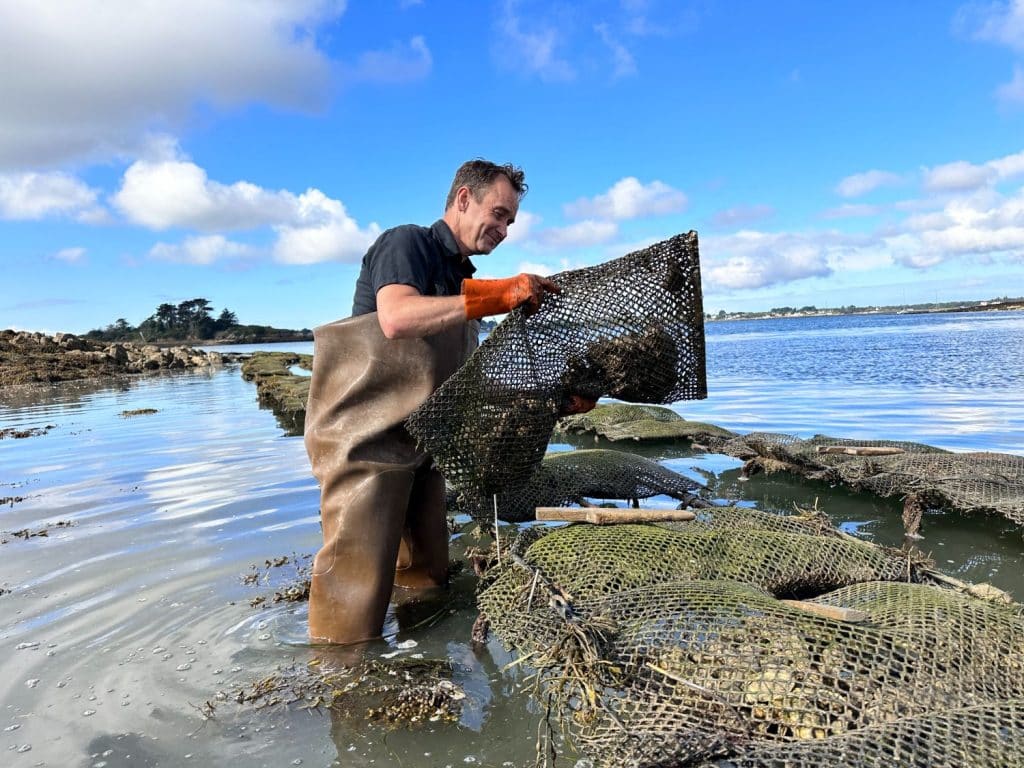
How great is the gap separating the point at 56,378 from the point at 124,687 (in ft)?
104

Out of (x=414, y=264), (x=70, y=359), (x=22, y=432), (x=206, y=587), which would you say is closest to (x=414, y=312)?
(x=414, y=264)

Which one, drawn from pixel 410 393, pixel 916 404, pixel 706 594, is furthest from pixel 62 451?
pixel 916 404

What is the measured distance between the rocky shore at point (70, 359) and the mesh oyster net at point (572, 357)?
104 feet

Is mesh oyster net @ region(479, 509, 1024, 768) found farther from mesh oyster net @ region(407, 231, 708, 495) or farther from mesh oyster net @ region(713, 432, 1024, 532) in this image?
mesh oyster net @ region(713, 432, 1024, 532)

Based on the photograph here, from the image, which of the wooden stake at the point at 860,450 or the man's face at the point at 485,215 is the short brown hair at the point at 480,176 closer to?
the man's face at the point at 485,215

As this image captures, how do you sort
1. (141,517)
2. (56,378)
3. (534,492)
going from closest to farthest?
(534,492) < (141,517) < (56,378)

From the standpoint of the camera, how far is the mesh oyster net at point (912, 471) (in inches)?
217

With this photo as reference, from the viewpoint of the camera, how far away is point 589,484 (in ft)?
19.3

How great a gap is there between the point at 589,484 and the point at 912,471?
304cm

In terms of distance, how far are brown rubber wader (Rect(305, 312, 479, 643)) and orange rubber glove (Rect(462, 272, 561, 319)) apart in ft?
2.35

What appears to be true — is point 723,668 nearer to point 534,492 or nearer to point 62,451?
point 534,492

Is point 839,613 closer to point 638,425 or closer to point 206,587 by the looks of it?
point 206,587

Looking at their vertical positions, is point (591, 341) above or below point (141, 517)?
above

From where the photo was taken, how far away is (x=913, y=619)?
2672 millimetres
